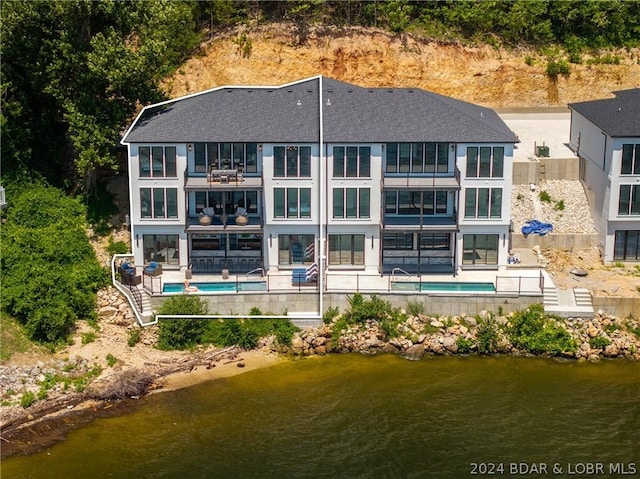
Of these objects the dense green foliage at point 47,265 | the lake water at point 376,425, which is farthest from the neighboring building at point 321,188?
the lake water at point 376,425

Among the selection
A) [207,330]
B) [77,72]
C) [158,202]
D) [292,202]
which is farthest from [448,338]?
[77,72]

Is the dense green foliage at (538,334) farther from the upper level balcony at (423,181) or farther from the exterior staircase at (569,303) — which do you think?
the upper level balcony at (423,181)

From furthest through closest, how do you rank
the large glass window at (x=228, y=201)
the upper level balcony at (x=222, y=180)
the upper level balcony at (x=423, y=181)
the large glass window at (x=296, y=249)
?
the large glass window at (x=296, y=249) < the large glass window at (x=228, y=201) < the upper level balcony at (x=423, y=181) < the upper level balcony at (x=222, y=180)

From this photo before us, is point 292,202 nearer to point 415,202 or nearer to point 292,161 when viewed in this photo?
point 292,161

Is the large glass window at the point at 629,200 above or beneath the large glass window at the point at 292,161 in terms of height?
beneath

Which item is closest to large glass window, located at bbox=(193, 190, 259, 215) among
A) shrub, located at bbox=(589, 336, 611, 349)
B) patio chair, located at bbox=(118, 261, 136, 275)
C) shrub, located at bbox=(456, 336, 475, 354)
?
patio chair, located at bbox=(118, 261, 136, 275)

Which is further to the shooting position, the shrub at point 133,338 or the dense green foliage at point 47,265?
the shrub at point 133,338

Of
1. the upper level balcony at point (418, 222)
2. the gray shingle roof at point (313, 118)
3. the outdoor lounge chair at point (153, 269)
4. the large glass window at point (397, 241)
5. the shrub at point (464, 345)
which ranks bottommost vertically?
the shrub at point (464, 345)

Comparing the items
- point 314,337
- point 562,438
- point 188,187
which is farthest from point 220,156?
point 562,438
